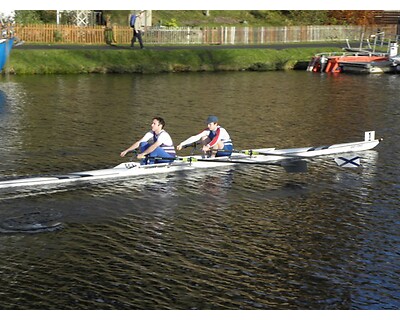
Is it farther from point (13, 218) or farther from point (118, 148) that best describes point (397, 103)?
point (13, 218)

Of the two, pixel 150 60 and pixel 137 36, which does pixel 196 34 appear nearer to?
pixel 137 36

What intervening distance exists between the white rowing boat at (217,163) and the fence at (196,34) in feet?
111

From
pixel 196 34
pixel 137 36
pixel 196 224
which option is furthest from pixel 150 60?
pixel 196 224

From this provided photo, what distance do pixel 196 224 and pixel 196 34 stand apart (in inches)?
1803

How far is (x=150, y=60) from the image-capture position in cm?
5406

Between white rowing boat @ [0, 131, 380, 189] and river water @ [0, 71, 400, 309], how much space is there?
0.38 meters

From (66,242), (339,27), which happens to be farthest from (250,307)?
(339,27)

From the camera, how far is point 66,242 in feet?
58.8

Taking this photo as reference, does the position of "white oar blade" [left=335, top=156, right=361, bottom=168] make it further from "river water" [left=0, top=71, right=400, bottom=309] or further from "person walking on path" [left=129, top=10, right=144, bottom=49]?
"person walking on path" [left=129, top=10, right=144, bottom=49]

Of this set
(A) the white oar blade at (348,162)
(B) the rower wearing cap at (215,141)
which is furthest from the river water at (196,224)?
(B) the rower wearing cap at (215,141)

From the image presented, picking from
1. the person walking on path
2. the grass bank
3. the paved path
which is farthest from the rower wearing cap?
the person walking on path

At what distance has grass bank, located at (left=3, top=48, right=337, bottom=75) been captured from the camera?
50375 millimetres

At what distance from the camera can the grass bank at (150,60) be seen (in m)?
50.4

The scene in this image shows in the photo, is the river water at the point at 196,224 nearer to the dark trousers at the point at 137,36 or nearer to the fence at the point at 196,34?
the dark trousers at the point at 137,36
